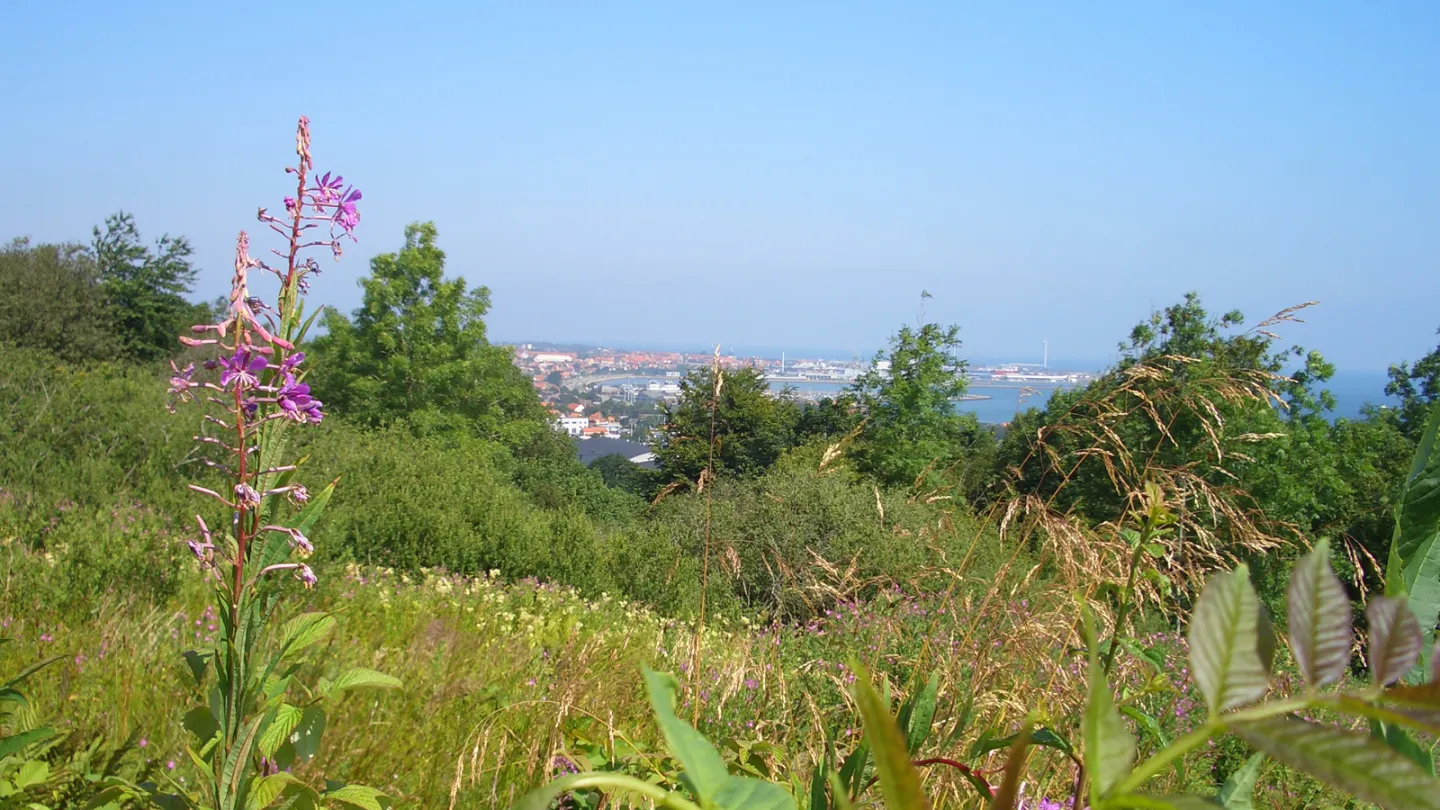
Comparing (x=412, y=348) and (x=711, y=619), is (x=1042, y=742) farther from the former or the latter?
(x=412, y=348)

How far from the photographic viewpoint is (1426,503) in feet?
1.69

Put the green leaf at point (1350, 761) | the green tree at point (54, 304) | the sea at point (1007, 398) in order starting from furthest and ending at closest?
the green tree at point (54, 304)
the sea at point (1007, 398)
the green leaf at point (1350, 761)

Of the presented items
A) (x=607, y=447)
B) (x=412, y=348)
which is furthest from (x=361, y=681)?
(x=607, y=447)

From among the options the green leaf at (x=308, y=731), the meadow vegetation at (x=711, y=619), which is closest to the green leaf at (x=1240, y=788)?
the meadow vegetation at (x=711, y=619)

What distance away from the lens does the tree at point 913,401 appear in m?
23.6

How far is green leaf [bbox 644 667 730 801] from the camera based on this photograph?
1.03 ft

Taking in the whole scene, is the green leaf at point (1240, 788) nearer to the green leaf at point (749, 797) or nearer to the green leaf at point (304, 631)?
the green leaf at point (749, 797)

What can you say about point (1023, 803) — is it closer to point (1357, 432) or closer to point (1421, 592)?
point (1421, 592)

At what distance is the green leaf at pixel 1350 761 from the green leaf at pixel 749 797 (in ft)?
0.51

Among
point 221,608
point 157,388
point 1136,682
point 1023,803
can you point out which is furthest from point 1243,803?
point 157,388

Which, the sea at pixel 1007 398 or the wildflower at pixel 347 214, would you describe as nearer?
the wildflower at pixel 347 214

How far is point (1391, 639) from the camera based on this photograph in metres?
0.27

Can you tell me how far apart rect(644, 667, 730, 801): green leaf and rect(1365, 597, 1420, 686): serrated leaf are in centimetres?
21

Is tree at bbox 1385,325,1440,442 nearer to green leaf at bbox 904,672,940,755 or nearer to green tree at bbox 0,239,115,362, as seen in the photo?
green leaf at bbox 904,672,940,755
